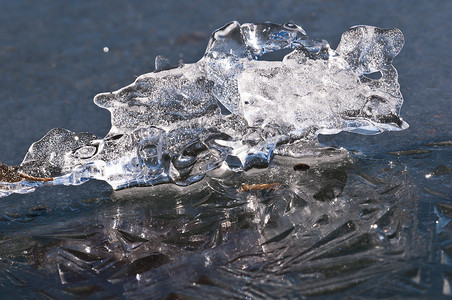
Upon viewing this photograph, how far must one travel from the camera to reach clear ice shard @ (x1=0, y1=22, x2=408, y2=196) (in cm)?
221

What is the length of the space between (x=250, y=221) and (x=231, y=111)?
683 millimetres

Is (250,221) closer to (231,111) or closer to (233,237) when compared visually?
(233,237)

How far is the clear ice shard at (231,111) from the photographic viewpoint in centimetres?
221

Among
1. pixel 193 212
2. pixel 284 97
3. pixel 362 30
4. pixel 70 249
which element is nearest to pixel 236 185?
pixel 193 212

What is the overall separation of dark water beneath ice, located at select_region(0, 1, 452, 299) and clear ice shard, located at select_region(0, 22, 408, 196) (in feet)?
0.26

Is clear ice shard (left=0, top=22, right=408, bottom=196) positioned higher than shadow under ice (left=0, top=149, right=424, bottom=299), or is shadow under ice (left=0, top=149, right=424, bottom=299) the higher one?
clear ice shard (left=0, top=22, right=408, bottom=196)

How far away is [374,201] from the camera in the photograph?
75.2 inches

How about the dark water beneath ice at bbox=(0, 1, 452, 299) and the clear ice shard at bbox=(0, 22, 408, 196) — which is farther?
the clear ice shard at bbox=(0, 22, 408, 196)

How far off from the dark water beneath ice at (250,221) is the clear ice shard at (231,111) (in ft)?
0.26

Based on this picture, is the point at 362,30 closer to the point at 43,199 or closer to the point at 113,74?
the point at 113,74

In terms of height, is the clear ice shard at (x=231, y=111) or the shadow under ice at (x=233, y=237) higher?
the clear ice shard at (x=231, y=111)

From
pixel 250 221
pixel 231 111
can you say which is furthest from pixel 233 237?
pixel 231 111

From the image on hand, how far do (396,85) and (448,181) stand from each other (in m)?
0.62

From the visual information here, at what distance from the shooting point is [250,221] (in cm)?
189
